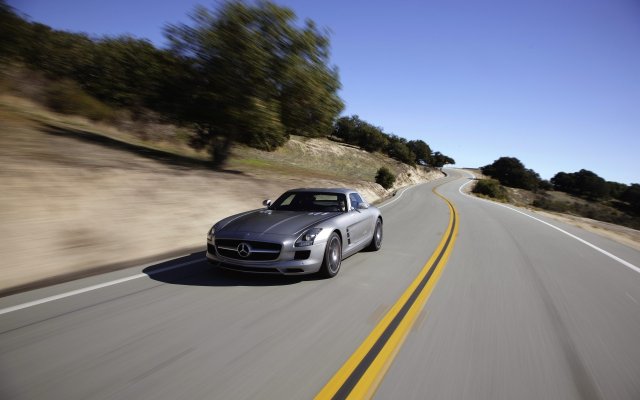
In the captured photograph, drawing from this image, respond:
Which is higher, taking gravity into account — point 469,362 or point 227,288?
point 469,362

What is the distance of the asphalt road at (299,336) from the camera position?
299 centimetres

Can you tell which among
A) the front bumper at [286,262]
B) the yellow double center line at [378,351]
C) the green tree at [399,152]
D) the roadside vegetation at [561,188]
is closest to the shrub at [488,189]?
the roadside vegetation at [561,188]

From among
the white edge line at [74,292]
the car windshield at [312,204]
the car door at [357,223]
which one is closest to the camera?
the white edge line at [74,292]

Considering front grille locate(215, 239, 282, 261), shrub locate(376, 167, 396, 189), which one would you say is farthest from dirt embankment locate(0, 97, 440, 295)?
shrub locate(376, 167, 396, 189)

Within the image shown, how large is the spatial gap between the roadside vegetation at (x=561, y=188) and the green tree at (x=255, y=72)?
4901 centimetres

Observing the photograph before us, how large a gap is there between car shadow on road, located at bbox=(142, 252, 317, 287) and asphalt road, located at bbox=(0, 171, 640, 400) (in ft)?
0.09

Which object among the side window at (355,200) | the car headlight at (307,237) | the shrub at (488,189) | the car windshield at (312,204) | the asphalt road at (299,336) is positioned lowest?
the shrub at (488,189)

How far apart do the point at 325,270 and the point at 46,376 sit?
11.8ft

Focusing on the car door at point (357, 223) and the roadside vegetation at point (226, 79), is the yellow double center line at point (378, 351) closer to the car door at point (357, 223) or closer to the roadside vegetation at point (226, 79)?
the car door at point (357, 223)

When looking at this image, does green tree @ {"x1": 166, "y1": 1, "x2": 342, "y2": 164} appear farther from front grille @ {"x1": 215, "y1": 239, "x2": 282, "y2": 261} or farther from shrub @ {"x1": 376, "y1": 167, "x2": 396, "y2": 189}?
shrub @ {"x1": 376, "y1": 167, "x2": 396, "y2": 189}

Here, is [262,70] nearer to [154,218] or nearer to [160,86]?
[160,86]

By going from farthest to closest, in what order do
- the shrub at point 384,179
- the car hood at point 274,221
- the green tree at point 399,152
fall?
the green tree at point 399,152
the shrub at point 384,179
the car hood at point 274,221

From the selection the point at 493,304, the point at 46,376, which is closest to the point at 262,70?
the point at 493,304

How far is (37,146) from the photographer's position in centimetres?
1011
